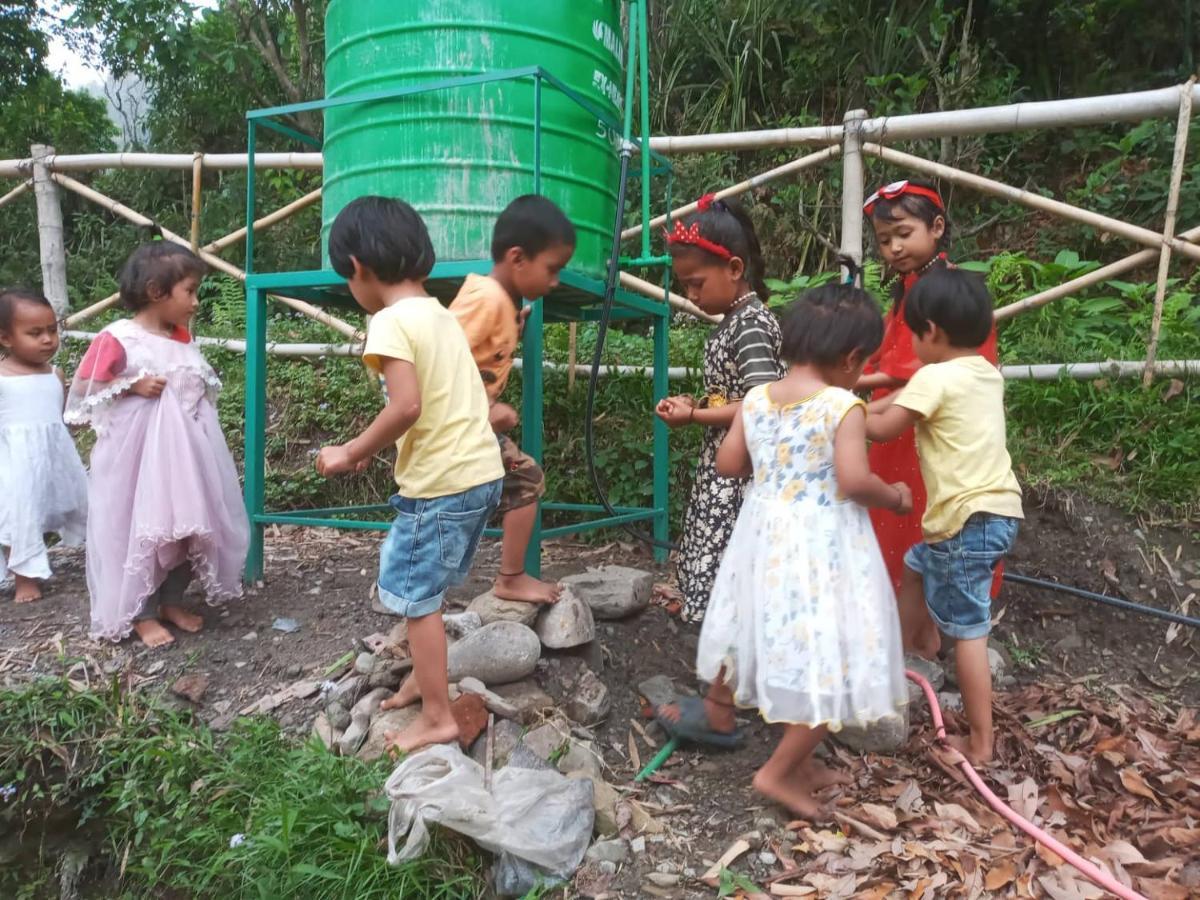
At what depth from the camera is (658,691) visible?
258 cm

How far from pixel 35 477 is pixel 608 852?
2.60 m

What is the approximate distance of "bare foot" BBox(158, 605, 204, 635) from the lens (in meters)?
2.89

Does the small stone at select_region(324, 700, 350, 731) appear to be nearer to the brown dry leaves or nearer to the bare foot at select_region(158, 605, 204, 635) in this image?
the bare foot at select_region(158, 605, 204, 635)

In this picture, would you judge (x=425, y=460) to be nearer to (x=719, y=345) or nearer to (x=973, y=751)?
(x=719, y=345)

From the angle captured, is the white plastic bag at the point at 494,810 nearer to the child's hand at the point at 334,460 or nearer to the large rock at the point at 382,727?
the large rock at the point at 382,727

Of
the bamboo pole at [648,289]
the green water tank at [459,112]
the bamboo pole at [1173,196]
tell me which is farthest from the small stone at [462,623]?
the bamboo pole at [1173,196]

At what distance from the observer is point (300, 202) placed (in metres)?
4.65

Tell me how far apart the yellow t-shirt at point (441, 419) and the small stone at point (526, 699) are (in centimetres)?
62

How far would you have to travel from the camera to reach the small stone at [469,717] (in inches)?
87.1

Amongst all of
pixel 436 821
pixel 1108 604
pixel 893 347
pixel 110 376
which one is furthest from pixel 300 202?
pixel 1108 604

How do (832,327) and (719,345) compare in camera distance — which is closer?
(832,327)

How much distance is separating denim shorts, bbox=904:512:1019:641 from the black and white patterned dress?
2.11ft

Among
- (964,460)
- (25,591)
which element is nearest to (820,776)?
(964,460)

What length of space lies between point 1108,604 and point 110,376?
10.9 ft
